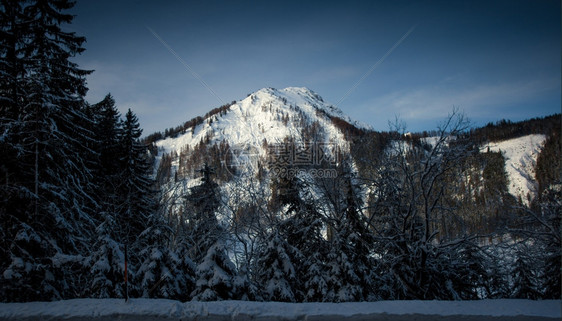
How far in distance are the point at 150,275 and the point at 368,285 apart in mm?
7764

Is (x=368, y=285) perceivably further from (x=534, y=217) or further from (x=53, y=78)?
(x=53, y=78)

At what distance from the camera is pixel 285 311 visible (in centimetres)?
400

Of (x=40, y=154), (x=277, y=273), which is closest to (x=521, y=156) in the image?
(x=277, y=273)

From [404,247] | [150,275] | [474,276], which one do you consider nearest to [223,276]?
[150,275]

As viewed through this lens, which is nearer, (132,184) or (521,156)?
(132,184)

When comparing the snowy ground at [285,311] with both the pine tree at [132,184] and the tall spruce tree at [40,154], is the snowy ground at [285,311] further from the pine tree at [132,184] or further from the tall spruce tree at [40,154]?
the pine tree at [132,184]

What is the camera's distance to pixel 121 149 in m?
17.6

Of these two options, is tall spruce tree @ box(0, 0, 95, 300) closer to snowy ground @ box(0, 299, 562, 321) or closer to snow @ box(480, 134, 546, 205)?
snowy ground @ box(0, 299, 562, 321)

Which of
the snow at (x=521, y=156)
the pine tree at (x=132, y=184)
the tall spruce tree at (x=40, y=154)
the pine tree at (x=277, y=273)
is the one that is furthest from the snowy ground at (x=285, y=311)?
the snow at (x=521, y=156)

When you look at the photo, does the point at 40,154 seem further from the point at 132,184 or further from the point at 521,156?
the point at 521,156

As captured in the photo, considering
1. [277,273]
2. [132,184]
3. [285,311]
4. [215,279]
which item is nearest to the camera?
[285,311]

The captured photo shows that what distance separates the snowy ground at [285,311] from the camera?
3.88 metres

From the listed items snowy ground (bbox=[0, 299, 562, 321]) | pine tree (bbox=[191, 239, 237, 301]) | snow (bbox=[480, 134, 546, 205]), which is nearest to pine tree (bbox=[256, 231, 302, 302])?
pine tree (bbox=[191, 239, 237, 301])

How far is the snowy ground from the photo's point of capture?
3.88 meters
